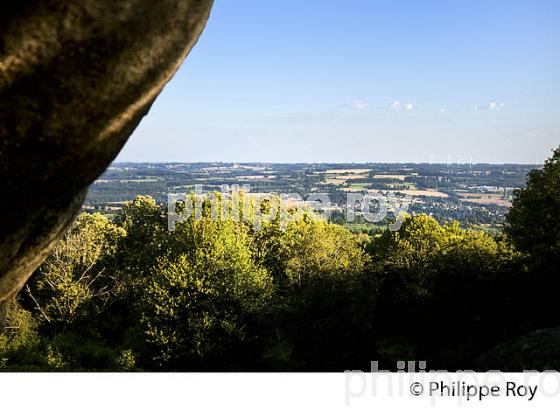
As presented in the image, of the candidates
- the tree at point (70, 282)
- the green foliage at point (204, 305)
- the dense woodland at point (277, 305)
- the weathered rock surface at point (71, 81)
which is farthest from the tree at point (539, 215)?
the weathered rock surface at point (71, 81)

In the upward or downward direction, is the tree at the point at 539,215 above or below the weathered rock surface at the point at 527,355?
above

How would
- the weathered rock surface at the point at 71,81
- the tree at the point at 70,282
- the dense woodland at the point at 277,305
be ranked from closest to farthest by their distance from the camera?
the weathered rock surface at the point at 71,81 → the dense woodland at the point at 277,305 → the tree at the point at 70,282

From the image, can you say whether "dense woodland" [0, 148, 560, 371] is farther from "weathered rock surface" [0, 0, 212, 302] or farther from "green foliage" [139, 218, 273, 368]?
"weathered rock surface" [0, 0, 212, 302]

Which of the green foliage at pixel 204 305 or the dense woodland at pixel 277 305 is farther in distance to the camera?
the green foliage at pixel 204 305

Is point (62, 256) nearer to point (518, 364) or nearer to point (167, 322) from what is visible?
point (167, 322)

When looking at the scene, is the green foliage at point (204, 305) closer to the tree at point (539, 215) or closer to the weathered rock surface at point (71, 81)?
the tree at point (539, 215)

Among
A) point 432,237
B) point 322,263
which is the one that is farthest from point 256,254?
point 432,237

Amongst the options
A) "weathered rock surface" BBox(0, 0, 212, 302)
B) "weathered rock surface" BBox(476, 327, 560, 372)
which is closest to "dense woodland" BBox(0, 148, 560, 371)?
"weathered rock surface" BBox(476, 327, 560, 372)
